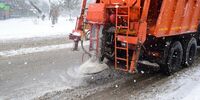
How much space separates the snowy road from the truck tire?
0.17 m

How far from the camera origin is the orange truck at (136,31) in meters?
7.86

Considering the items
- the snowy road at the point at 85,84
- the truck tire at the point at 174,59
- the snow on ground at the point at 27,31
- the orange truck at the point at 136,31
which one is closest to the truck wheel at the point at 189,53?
the snowy road at the point at 85,84

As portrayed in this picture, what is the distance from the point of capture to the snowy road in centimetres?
699

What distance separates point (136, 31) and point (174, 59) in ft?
6.26

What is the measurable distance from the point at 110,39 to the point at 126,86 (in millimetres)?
1239

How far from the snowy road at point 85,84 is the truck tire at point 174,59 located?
172mm

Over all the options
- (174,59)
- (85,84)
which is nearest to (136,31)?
(85,84)

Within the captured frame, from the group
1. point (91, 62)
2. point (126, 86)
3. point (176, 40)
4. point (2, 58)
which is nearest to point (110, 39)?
point (91, 62)

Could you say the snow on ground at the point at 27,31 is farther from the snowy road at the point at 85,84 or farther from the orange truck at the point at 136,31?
the orange truck at the point at 136,31

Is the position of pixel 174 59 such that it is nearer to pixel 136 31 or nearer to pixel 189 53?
pixel 189 53

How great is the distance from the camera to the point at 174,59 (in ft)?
30.3

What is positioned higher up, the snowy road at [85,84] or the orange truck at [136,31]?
the orange truck at [136,31]

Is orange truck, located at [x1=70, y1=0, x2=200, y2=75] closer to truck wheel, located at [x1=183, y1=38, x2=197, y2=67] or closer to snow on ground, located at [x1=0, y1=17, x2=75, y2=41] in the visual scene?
truck wheel, located at [x1=183, y1=38, x2=197, y2=67]

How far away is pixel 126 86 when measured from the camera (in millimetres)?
7855
